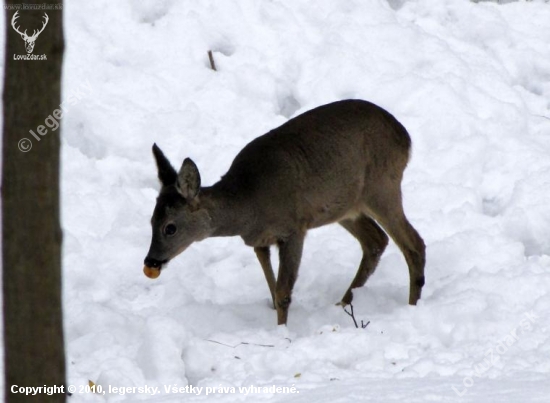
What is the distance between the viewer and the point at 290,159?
26.0ft

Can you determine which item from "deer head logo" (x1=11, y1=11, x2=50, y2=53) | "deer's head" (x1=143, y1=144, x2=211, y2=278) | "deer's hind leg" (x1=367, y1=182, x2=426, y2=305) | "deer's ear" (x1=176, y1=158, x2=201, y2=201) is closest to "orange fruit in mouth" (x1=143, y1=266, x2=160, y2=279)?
"deer's head" (x1=143, y1=144, x2=211, y2=278)

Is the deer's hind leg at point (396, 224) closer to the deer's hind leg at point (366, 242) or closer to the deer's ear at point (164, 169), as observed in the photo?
the deer's hind leg at point (366, 242)

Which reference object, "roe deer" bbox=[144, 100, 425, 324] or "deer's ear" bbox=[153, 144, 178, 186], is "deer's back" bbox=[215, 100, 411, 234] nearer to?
"roe deer" bbox=[144, 100, 425, 324]

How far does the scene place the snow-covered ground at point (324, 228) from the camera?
6523 mm

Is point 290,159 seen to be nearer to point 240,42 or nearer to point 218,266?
point 218,266

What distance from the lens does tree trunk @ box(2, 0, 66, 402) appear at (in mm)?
3629

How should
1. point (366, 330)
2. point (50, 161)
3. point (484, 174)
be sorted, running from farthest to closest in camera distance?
point (484, 174) → point (366, 330) → point (50, 161)

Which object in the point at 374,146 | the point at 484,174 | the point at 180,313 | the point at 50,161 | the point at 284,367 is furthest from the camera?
the point at 484,174

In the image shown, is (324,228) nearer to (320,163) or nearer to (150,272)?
(320,163)

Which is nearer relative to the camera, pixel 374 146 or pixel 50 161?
pixel 50 161

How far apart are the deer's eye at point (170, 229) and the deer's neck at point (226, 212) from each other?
32 cm

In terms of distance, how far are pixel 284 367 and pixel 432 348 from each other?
3.39 ft

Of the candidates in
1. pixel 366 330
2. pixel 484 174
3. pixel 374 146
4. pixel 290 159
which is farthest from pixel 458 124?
pixel 366 330

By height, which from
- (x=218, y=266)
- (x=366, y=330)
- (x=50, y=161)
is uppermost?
(x=50, y=161)
